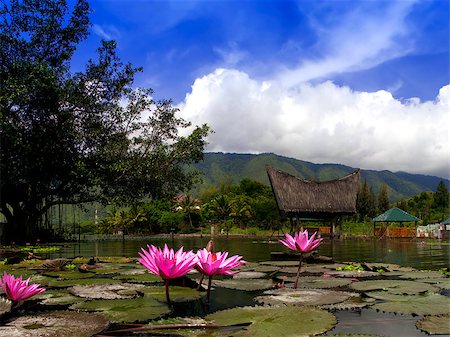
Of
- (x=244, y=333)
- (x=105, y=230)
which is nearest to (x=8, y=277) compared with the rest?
(x=244, y=333)

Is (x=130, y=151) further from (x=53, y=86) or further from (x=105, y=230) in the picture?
(x=105, y=230)

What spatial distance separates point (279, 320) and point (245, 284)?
1.91 m

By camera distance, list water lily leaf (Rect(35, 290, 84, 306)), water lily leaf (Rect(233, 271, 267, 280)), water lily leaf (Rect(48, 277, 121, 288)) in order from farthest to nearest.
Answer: water lily leaf (Rect(233, 271, 267, 280)) → water lily leaf (Rect(48, 277, 121, 288)) → water lily leaf (Rect(35, 290, 84, 306))

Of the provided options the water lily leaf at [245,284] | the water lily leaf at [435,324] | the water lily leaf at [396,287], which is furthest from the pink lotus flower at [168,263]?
the water lily leaf at [396,287]

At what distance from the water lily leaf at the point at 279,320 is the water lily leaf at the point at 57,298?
138 cm

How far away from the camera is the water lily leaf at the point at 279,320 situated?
2.37 m

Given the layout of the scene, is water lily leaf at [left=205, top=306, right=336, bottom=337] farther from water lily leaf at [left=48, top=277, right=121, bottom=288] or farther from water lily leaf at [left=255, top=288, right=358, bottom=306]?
water lily leaf at [left=48, top=277, right=121, bottom=288]

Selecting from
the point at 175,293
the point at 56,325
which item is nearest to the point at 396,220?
the point at 175,293

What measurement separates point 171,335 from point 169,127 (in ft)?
60.2

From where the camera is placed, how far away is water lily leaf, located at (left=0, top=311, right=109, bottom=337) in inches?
91.3

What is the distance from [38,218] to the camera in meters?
21.2

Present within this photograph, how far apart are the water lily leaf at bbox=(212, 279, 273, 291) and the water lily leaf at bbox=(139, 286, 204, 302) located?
625 millimetres

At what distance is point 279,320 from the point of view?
8.52 feet

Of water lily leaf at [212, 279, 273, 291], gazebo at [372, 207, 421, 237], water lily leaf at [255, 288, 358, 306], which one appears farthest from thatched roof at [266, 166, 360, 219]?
water lily leaf at [255, 288, 358, 306]
